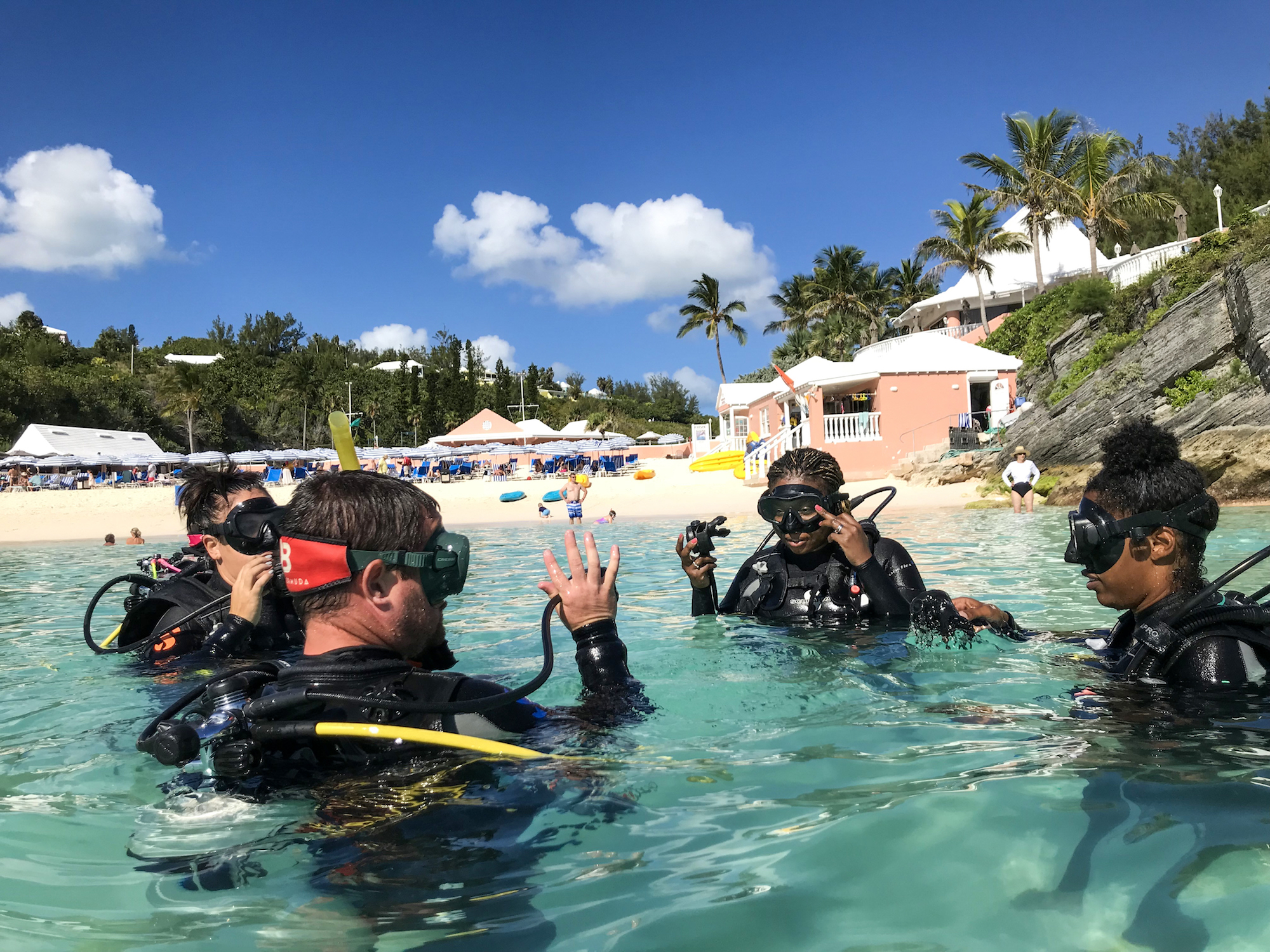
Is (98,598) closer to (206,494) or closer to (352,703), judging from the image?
(206,494)

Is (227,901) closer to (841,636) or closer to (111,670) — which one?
(841,636)

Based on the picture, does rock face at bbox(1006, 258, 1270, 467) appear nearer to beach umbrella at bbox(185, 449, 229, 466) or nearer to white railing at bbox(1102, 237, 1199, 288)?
white railing at bbox(1102, 237, 1199, 288)

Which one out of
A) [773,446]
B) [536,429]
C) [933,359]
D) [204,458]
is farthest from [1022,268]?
[204,458]

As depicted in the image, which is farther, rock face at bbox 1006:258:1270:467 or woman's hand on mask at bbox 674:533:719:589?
rock face at bbox 1006:258:1270:467

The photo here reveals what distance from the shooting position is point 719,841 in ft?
6.79

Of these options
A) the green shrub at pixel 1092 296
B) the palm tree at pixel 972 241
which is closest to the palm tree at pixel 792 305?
the palm tree at pixel 972 241

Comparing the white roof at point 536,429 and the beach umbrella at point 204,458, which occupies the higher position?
the white roof at point 536,429

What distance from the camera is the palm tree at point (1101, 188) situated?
31.2 m

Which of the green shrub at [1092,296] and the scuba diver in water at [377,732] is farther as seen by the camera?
the green shrub at [1092,296]

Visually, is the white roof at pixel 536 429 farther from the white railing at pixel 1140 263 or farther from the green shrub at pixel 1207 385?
the green shrub at pixel 1207 385

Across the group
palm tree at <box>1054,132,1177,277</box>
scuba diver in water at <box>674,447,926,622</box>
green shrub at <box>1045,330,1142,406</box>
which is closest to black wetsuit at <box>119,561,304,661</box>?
scuba diver in water at <box>674,447,926,622</box>

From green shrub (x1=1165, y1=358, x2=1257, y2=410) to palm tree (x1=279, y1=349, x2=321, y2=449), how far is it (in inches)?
2066

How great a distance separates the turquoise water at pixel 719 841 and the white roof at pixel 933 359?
22859 millimetres

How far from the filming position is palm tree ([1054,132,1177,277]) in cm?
3125
